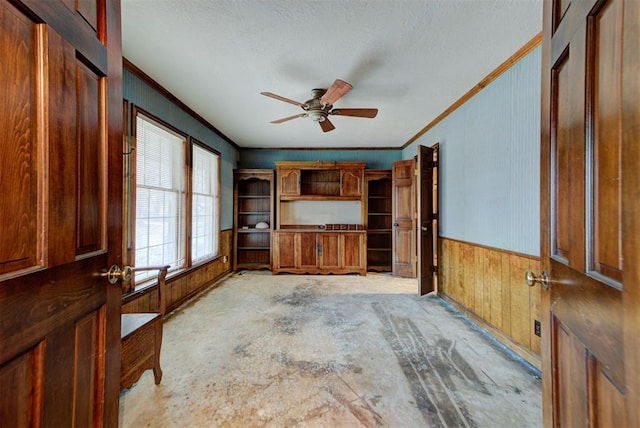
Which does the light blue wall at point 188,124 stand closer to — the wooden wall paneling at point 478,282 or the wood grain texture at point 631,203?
the wood grain texture at point 631,203

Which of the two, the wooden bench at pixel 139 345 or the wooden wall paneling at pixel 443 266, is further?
the wooden wall paneling at pixel 443 266

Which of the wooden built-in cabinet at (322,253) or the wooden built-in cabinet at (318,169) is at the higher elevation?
the wooden built-in cabinet at (318,169)

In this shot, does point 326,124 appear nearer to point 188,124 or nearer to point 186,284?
point 188,124

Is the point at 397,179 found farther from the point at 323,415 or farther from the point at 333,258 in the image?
the point at 323,415

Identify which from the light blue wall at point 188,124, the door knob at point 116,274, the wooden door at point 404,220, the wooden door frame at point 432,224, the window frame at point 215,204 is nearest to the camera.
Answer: the door knob at point 116,274

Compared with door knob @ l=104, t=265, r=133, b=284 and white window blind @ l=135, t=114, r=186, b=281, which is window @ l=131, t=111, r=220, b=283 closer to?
white window blind @ l=135, t=114, r=186, b=281

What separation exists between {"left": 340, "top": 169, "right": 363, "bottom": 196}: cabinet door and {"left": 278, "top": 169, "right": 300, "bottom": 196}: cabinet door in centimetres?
92

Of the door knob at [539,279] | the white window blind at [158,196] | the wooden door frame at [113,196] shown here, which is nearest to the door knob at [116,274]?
the wooden door frame at [113,196]

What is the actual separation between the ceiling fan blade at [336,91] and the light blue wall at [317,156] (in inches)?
110

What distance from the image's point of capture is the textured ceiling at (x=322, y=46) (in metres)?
1.78

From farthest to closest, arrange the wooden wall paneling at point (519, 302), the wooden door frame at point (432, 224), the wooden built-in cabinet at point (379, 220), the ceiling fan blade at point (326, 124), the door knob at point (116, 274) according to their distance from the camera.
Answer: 1. the wooden built-in cabinet at point (379, 220)
2. the wooden door frame at point (432, 224)
3. the ceiling fan blade at point (326, 124)
4. the wooden wall paneling at point (519, 302)
5. the door knob at point (116, 274)

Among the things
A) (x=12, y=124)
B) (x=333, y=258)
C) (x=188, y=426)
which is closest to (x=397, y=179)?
(x=333, y=258)

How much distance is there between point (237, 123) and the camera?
13.3 feet

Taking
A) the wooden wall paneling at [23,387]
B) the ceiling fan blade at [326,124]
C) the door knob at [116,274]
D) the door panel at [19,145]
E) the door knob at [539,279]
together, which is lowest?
the wooden wall paneling at [23,387]
